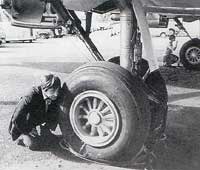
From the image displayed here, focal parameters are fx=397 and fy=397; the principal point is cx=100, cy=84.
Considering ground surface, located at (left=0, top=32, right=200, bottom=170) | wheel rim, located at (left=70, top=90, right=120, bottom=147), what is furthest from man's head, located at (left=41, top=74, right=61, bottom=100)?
ground surface, located at (left=0, top=32, right=200, bottom=170)

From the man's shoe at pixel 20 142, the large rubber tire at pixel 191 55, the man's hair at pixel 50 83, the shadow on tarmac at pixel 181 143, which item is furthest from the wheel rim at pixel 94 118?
the large rubber tire at pixel 191 55

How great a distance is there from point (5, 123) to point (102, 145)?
2.65 meters

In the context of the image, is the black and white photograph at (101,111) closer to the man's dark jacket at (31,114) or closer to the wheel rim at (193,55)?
the man's dark jacket at (31,114)

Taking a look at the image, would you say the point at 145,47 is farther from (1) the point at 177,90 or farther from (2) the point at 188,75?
(2) the point at 188,75

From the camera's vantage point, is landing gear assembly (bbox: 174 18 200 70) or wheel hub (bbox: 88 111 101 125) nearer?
wheel hub (bbox: 88 111 101 125)

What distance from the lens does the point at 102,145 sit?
4.96m

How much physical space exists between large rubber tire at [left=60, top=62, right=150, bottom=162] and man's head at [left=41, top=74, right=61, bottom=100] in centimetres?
44

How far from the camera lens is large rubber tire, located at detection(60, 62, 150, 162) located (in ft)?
15.6

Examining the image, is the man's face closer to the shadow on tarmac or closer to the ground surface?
the ground surface

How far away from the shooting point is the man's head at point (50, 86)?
537 centimetres

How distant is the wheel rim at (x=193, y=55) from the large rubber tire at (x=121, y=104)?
9.57 metres

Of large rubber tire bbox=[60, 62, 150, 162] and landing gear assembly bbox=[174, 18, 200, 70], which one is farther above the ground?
large rubber tire bbox=[60, 62, 150, 162]

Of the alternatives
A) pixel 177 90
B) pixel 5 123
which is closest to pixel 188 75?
pixel 177 90

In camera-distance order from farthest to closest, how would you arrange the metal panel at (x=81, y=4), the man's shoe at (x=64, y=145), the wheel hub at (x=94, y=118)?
the metal panel at (x=81, y=4)
the man's shoe at (x=64, y=145)
the wheel hub at (x=94, y=118)
